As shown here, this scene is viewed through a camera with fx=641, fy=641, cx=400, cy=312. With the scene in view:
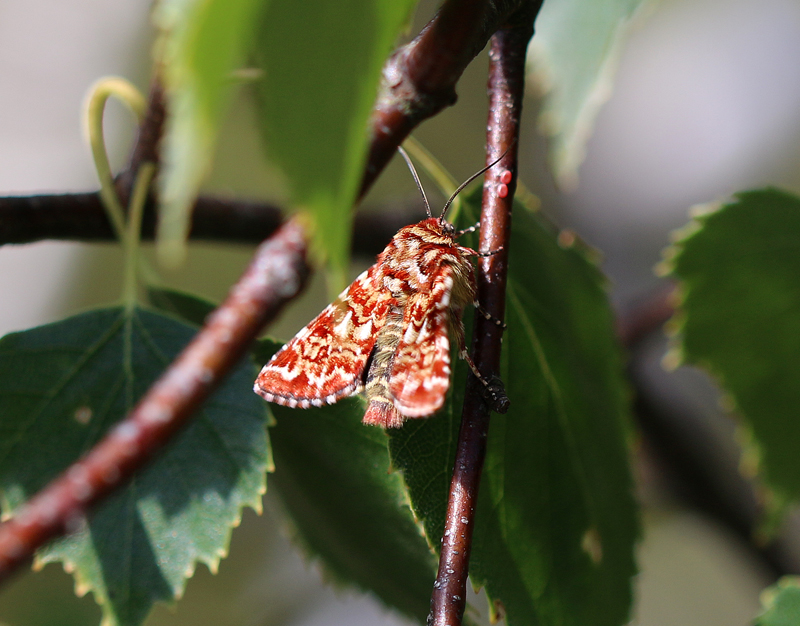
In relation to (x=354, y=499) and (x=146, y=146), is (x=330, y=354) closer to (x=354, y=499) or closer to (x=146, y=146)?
(x=354, y=499)

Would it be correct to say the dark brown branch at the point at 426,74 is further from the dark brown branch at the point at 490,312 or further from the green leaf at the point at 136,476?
the green leaf at the point at 136,476

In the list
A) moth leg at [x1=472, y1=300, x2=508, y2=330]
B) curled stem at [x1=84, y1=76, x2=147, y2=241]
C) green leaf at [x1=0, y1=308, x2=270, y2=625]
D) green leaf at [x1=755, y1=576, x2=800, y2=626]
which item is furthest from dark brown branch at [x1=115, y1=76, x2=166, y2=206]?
green leaf at [x1=755, y1=576, x2=800, y2=626]

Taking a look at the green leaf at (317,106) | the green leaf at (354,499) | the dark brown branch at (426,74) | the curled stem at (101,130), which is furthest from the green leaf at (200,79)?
the curled stem at (101,130)

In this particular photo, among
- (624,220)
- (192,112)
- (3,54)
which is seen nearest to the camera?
(192,112)

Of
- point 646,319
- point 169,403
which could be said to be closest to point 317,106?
point 169,403

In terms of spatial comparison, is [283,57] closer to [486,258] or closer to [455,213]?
[486,258]

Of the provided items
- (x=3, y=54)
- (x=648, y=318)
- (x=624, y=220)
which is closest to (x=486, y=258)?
(x=648, y=318)
